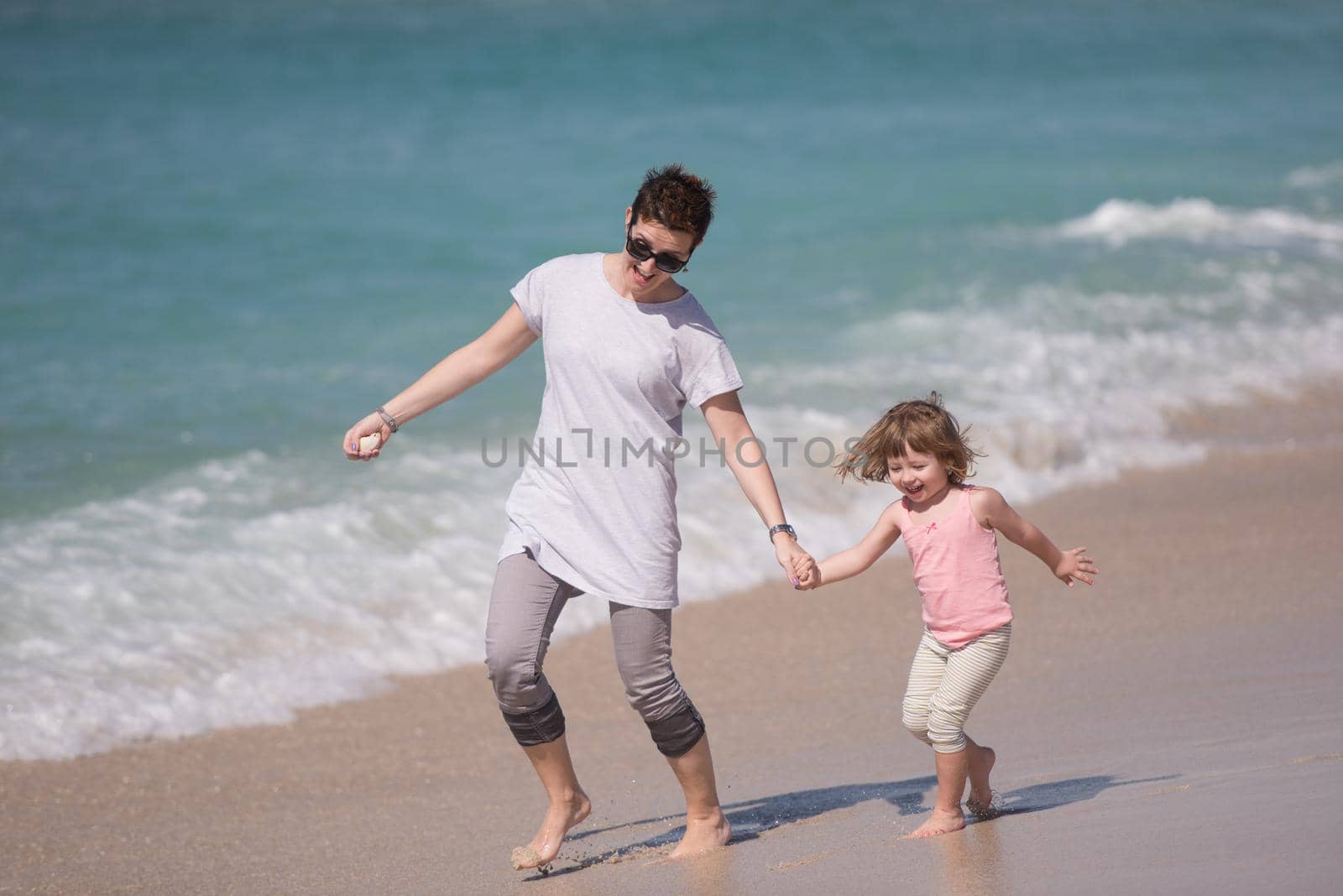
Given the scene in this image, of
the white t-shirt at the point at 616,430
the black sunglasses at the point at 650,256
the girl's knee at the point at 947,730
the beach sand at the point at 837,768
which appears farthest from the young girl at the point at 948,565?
the black sunglasses at the point at 650,256

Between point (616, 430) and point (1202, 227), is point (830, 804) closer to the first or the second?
point (616, 430)

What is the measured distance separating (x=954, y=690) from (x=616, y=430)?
1.09 m

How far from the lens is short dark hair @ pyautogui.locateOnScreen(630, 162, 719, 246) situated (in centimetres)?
351

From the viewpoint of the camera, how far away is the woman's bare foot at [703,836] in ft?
12.3

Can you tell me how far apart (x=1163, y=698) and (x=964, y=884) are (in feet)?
6.45

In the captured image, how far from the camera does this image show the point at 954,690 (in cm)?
359

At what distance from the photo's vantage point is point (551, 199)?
64.1 ft

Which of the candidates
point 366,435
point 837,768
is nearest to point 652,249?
point 366,435

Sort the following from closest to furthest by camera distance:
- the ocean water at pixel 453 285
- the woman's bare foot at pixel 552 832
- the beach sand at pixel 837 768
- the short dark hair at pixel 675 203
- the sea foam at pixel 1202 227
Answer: the beach sand at pixel 837 768 < the short dark hair at pixel 675 203 < the woman's bare foot at pixel 552 832 < the ocean water at pixel 453 285 < the sea foam at pixel 1202 227

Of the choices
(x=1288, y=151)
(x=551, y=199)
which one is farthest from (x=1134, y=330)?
(x=1288, y=151)

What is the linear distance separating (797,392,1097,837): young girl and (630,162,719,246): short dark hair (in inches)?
27.0

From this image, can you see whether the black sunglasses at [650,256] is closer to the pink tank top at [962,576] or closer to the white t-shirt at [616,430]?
the white t-shirt at [616,430]

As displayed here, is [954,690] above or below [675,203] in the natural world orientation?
below

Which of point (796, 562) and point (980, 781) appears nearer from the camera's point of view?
point (796, 562)
